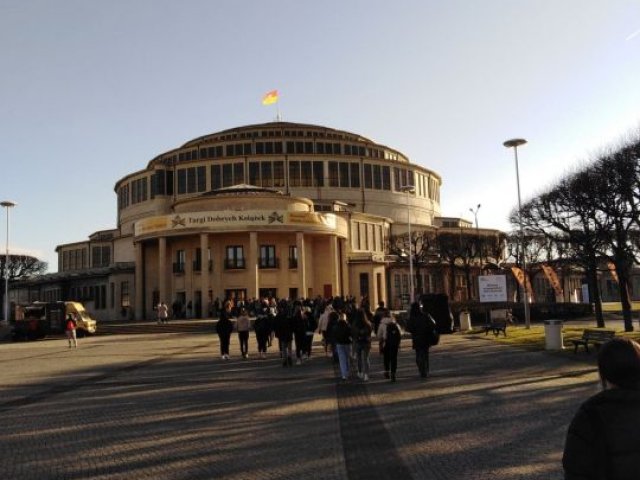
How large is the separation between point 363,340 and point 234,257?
37.9 metres

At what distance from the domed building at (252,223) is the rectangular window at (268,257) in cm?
8

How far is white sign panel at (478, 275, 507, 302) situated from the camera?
3259cm

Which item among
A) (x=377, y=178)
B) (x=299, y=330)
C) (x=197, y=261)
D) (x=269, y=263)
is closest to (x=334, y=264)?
(x=269, y=263)

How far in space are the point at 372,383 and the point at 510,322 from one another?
90.7ft

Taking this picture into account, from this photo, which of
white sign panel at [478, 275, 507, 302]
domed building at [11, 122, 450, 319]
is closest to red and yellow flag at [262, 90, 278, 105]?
domed building at [11, 122, 450, 319]

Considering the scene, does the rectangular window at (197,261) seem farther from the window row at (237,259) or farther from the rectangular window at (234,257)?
the rectangular window at (234,257)

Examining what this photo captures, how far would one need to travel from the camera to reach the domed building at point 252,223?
51.0 meters

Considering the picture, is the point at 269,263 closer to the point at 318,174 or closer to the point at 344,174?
the point at 318,174

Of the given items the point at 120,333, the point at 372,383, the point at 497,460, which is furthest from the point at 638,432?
the point at 120,333

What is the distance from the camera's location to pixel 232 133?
76.9 meters

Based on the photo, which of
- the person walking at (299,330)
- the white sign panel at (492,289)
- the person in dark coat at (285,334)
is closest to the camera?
the person in dark coat at (285,334)

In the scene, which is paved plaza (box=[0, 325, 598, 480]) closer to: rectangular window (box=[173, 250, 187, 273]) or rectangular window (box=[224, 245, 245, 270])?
rectangular window (box=[224, 245, 245, 270])

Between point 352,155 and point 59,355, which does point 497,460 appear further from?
point 352,155

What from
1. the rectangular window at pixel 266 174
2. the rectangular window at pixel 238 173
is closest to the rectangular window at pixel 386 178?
the rectangular window at pixel 266 174
